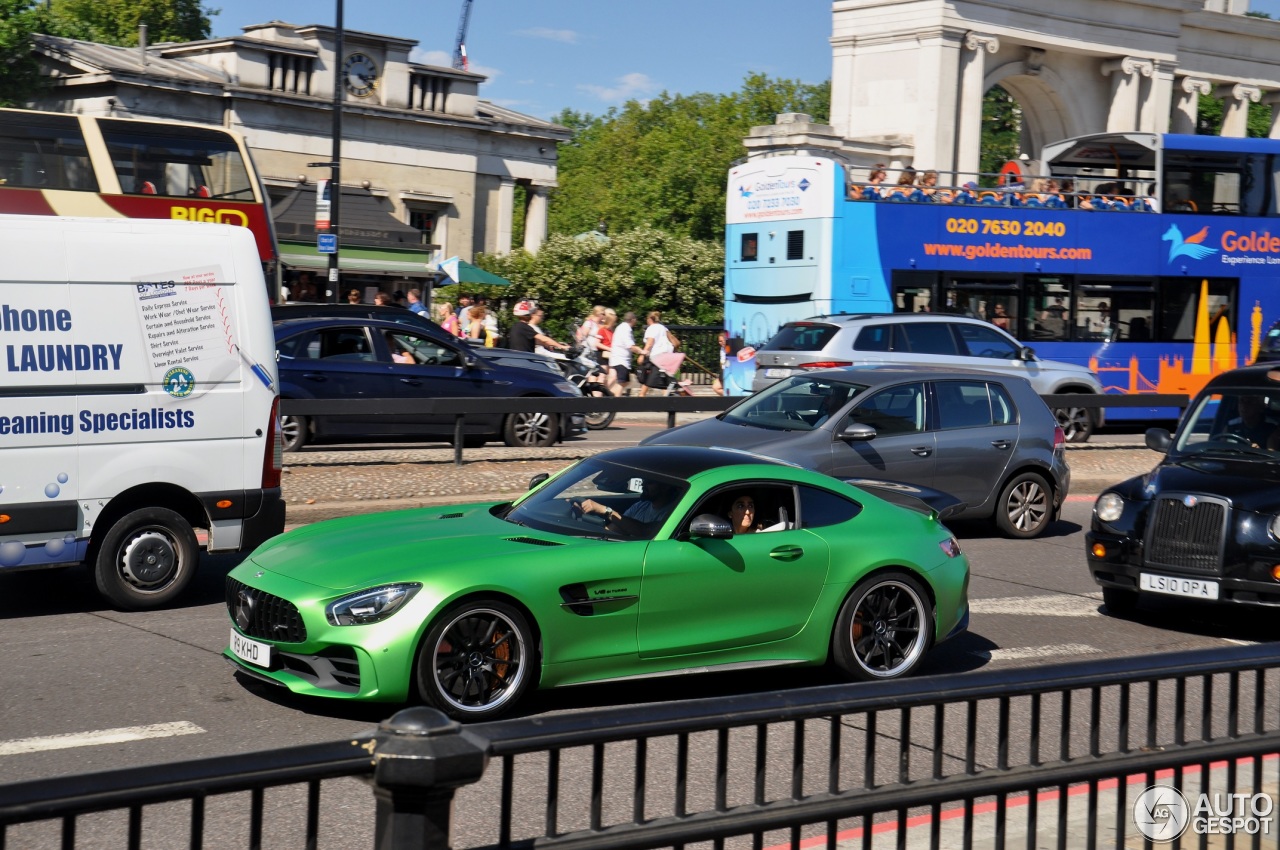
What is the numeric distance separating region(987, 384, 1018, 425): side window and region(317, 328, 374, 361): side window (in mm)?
7417

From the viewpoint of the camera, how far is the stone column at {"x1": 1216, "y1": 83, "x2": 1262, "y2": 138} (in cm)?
5328

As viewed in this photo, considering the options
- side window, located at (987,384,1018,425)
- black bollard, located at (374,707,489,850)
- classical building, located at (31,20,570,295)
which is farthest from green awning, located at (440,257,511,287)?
black bollard, located at (374,707,489,850)

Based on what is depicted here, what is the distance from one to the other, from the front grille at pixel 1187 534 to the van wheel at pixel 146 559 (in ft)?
21.0

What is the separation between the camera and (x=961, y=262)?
934 inches

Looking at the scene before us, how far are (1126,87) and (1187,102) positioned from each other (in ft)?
15.2

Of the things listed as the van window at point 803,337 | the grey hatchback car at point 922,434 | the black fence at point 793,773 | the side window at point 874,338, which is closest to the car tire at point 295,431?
the grey hatchback car at point 922,434

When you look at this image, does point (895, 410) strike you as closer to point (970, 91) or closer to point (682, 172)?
point (970, 91)

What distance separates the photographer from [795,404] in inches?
539

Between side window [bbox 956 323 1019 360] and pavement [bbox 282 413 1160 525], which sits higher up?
side window [bbox 956 323 1019 360]

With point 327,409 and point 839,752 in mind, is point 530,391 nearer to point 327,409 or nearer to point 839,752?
point 327,409

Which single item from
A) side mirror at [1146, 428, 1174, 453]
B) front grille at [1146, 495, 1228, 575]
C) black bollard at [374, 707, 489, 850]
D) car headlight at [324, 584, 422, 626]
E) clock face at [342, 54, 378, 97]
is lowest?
car headlight at [324, 584, 422, 626]

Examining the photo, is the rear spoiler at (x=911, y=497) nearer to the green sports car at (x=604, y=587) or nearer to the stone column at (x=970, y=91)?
the green sports car at (x=604, y=587)

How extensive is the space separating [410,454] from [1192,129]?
43.0 metres

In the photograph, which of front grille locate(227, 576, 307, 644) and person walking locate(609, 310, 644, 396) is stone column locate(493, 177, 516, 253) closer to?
person walking locate(609, 310, 644, 396)
